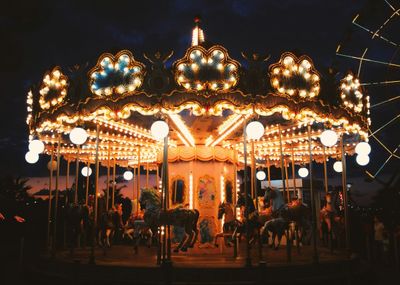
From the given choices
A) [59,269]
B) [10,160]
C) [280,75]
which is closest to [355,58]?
[280,75]

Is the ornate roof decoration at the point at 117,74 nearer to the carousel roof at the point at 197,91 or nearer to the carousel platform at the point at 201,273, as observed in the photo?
the carousel roof at the point at 197,91

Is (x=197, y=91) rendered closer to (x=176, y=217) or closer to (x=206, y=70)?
(x=206, y=70)

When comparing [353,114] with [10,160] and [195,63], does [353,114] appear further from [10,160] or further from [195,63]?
[10,160]

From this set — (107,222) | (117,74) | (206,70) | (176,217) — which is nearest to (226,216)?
(176,217)

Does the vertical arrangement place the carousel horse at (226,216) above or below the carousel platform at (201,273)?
above

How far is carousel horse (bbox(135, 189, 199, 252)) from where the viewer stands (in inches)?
335

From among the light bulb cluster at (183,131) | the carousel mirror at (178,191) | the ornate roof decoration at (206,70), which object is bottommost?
the carousel mirror at (178,191)

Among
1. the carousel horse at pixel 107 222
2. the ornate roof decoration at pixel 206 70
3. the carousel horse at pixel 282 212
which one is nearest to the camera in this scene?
the ornate roof decoration at pixel 206 70

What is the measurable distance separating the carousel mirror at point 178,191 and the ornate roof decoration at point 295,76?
474 cm

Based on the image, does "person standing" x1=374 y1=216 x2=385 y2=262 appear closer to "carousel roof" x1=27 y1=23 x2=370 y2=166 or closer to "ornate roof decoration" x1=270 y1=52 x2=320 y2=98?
"carousel roof" x1=27 y1=23 x2=370 y2=166

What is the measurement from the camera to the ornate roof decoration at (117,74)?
767 cm

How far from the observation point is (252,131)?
755cm

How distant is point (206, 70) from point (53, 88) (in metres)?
3.73

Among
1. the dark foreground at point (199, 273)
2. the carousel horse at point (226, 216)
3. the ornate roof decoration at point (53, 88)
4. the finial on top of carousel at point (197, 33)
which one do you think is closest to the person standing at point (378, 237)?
the dark foreground at point (199, 273)
